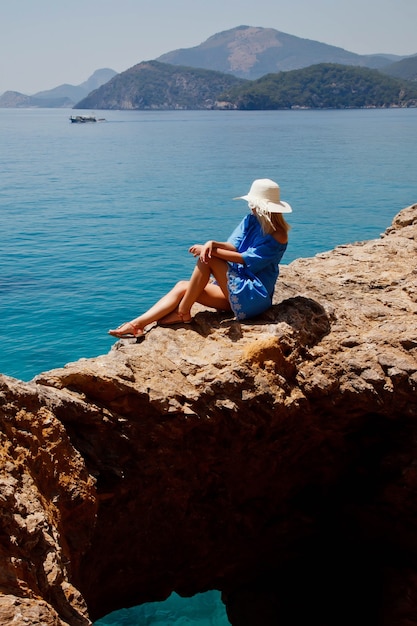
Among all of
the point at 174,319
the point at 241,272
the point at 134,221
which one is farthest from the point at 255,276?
the point at 134,221

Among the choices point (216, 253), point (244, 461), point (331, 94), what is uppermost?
point (331, 94)

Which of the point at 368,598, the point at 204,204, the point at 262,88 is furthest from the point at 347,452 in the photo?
the point at 262,88

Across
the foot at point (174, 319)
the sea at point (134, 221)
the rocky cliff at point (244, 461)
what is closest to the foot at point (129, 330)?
the rocky cliff at point (244, 461)

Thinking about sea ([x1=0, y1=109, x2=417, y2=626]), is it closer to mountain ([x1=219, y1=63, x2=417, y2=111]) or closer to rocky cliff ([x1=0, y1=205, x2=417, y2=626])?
rocky cliff ([x1=0, y1=205, x2=417, y2=626])

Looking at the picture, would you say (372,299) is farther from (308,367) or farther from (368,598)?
(368,598)

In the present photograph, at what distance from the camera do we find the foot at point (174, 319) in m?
6.46

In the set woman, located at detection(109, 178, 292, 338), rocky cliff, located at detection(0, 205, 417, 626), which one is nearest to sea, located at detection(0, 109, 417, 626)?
rocky cliff, located at detection(0, 205, 417, 626)

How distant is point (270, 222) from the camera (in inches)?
249

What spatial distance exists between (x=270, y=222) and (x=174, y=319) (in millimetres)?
1271

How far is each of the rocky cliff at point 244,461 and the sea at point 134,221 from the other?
1.69m

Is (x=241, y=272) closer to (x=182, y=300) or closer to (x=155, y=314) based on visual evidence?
(x=182, y=300)

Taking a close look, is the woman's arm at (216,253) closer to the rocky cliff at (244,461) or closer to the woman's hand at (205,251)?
the woman's hand at (205,251)

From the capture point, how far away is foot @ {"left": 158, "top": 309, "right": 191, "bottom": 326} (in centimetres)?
646

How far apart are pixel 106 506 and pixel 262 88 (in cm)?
19677
